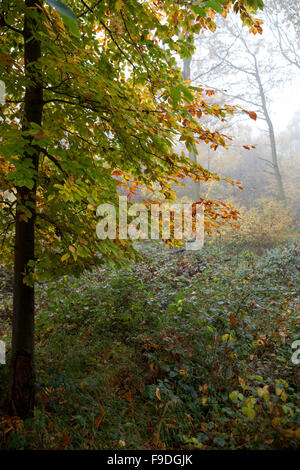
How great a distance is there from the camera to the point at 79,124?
3.09 m

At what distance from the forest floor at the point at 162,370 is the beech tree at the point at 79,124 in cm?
61

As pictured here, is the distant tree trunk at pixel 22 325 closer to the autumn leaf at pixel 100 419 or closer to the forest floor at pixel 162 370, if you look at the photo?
the forest floor at pixel 162 370

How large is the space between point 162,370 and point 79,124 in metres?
3.38

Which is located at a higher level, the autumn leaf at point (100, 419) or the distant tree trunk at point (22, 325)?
the distant tree trunk at point (22, 325)

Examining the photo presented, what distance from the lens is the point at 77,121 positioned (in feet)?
10.4

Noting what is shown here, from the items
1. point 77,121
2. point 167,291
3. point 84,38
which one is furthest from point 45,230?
point 167,291

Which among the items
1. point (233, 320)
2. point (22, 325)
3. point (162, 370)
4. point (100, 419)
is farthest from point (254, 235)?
point (22, 325)

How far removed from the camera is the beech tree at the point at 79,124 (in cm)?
252

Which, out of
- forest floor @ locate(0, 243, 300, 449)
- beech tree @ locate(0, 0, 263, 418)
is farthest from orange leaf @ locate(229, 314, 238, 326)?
beech tree @ locate(0, 0, 263, 418)

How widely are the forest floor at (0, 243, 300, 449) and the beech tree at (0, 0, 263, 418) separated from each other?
61cm
